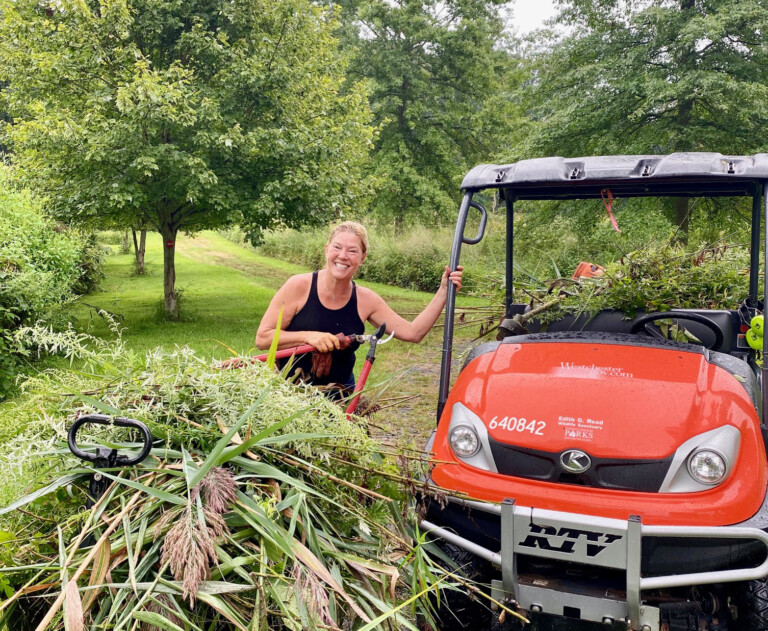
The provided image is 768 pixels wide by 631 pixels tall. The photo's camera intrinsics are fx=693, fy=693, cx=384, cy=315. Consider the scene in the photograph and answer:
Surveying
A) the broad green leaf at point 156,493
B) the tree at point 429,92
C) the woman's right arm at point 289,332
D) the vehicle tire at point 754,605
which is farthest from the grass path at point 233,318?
the tree at point 429,92

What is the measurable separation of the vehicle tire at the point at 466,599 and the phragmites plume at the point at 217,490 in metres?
1.37

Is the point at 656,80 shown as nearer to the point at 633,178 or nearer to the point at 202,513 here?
the point at 633,178

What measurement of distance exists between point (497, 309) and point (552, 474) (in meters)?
3.59

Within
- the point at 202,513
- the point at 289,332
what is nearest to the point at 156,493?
the point at 202,513

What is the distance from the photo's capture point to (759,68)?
13070 mm

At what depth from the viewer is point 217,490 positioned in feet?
6.27

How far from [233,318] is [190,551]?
42.7ft

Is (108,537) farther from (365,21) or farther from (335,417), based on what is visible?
(365,21)

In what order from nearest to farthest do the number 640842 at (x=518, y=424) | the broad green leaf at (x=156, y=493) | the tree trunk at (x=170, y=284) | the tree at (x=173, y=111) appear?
1. the broad green leaf at (x=156, y=493)
2. the number 640842 at (x=518, y=424)
3. the tree at (x=173, y=111)
4. the tree trunk at (x=170, y=284)

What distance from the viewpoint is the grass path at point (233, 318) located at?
6984 millimetres

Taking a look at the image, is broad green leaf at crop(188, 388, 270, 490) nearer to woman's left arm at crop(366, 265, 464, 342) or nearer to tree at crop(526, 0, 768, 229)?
woman's left arm at crop(366, 265, 464, 342)

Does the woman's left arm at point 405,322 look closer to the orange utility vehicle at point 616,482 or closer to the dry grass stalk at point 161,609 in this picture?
the orange utility vehicle at point 616,482

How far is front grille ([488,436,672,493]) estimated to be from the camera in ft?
9.02

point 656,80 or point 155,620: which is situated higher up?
point 656,80
